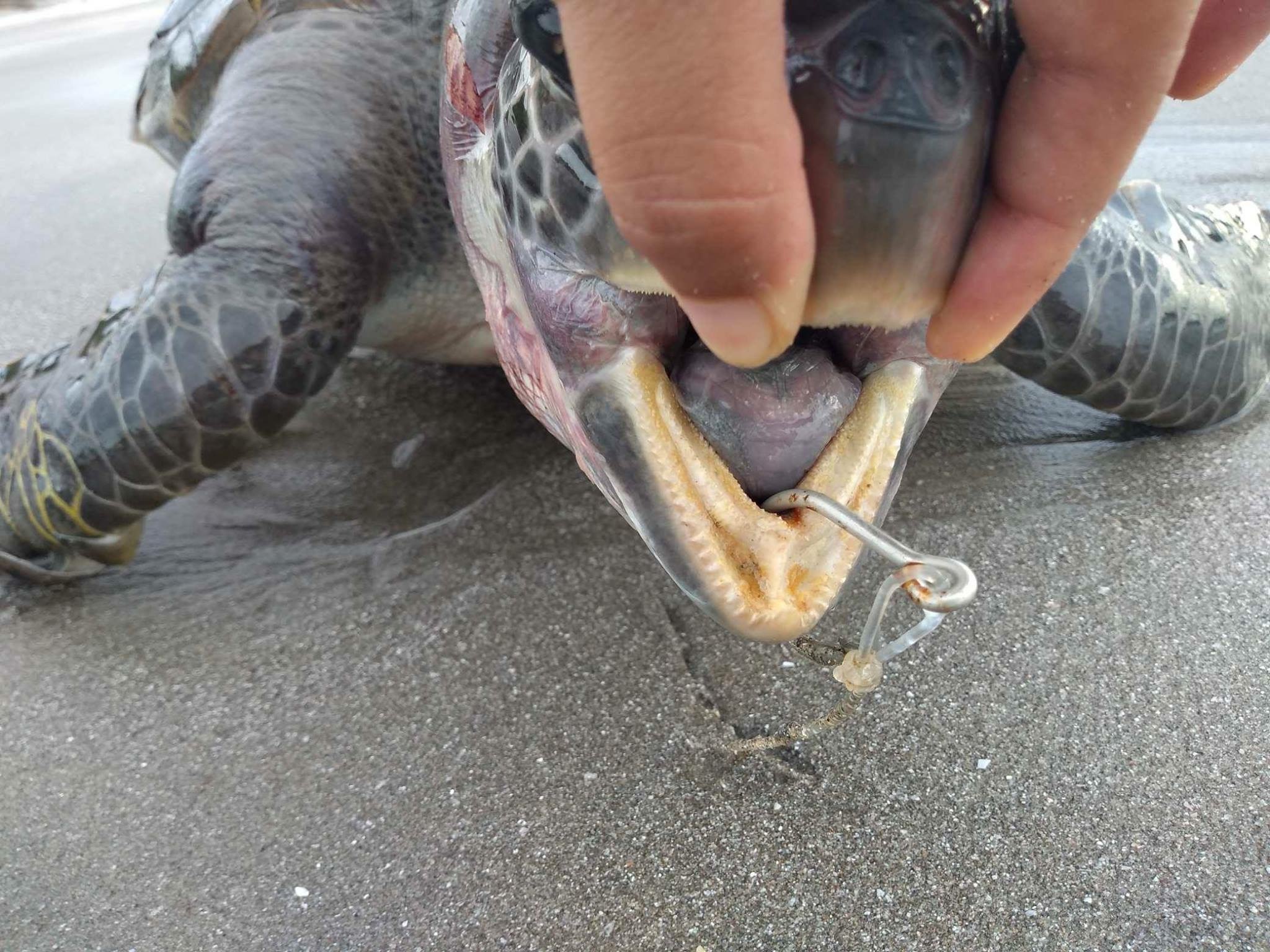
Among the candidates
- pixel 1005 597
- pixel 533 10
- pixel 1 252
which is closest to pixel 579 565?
pixel 1005 597

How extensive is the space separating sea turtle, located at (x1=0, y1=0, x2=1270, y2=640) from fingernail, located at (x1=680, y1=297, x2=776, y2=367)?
0.14ft

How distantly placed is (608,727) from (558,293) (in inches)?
17.8

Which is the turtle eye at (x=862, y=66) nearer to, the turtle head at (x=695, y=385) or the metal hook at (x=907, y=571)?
the turtle head at (x=695, y=385)

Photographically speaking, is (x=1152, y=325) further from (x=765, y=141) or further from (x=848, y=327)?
(x=765, y=141)

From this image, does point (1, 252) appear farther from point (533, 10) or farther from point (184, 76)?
point (533, 10)

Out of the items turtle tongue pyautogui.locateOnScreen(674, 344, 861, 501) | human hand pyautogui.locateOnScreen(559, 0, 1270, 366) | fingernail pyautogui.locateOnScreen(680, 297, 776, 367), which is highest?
human hand pyautogui.locateOnScreen(559, 0, 1270, 366)

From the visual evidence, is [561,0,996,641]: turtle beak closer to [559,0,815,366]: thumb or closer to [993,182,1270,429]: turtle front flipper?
[559,0,815,366]: thumb

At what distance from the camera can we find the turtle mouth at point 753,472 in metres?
0.65

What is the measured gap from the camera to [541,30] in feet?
1.60

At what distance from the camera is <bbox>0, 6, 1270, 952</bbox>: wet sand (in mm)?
763

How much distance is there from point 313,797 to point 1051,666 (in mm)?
752

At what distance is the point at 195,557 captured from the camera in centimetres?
126

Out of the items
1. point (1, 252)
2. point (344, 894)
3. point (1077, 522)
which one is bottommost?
point (1077, 522)

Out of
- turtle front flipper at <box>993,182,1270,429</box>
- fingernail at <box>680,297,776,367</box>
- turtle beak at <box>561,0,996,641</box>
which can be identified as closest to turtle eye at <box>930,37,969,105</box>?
turtle beak at <box>561,0,996,641</box>
